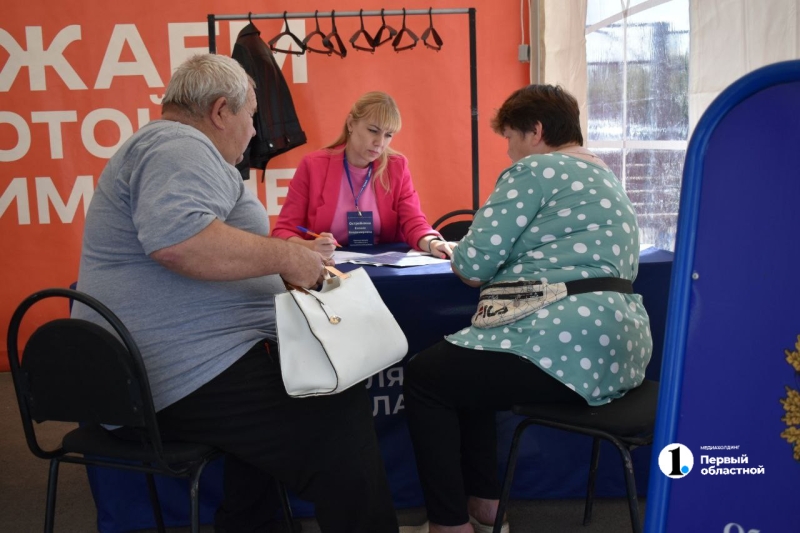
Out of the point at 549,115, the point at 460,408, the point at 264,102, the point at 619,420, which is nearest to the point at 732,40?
the point at 549,115

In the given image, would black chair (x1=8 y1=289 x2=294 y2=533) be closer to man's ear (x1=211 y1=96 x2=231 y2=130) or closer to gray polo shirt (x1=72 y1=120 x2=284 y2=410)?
gray polo shirt (x1=72 y1=120 x2=284 y2=410)

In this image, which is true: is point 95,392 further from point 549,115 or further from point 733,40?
point 733,40

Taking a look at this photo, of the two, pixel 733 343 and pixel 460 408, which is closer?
pixel 733 343

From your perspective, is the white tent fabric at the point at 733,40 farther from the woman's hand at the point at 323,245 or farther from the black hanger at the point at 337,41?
the black hanger at the point at 337,41

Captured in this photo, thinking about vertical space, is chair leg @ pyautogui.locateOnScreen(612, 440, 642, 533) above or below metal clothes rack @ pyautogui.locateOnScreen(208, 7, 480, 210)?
below

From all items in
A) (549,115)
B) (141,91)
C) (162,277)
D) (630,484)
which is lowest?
(630,484)

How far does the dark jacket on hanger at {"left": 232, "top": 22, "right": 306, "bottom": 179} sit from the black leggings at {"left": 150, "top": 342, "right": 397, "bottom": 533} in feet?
8.27

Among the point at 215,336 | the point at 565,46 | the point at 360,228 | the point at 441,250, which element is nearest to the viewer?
the point at 215,336

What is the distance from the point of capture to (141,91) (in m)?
4.44

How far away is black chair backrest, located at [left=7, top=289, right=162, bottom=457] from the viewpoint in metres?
1.47

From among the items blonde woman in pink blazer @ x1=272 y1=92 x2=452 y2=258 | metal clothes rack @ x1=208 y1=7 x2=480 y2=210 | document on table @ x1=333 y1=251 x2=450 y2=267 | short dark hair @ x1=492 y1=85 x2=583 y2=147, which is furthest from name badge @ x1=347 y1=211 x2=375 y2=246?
short dark hair @ x1=492 y1=85 x2=583 y2=147

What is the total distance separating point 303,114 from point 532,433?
8.94 ft

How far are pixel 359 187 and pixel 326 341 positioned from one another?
178 centimetres

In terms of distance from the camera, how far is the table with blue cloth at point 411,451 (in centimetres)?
220
